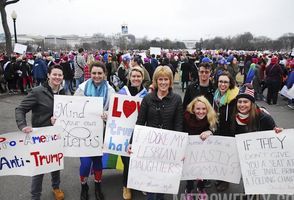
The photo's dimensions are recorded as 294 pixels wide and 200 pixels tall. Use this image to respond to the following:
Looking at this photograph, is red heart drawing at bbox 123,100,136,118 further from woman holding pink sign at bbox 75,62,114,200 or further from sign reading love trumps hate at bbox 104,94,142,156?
woman holding pink sign at bbox 75,62,114,200

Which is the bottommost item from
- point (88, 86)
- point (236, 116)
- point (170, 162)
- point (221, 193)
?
point (221, 193)

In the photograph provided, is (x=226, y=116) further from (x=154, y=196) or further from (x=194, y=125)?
(x=154, y=196)

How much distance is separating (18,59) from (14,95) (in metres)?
1.69

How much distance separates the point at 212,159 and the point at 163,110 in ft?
3.07

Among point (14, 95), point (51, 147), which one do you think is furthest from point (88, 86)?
point (14, 95)

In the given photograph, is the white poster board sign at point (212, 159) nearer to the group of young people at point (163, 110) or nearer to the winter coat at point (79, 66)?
the group of young people at point (163, 110)

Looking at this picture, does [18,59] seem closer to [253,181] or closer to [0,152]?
[0,152]

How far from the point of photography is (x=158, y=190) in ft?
12.5

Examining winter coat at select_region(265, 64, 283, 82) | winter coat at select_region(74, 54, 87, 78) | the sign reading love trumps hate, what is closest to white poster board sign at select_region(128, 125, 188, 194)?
the sign reading love trumps hate

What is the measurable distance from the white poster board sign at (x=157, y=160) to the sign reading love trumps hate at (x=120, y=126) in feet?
1.80

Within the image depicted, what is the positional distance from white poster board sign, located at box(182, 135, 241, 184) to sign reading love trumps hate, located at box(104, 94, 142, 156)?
89 cm

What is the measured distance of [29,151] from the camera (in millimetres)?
3934

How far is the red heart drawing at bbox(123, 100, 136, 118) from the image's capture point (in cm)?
430

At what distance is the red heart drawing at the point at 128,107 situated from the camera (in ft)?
14.1
